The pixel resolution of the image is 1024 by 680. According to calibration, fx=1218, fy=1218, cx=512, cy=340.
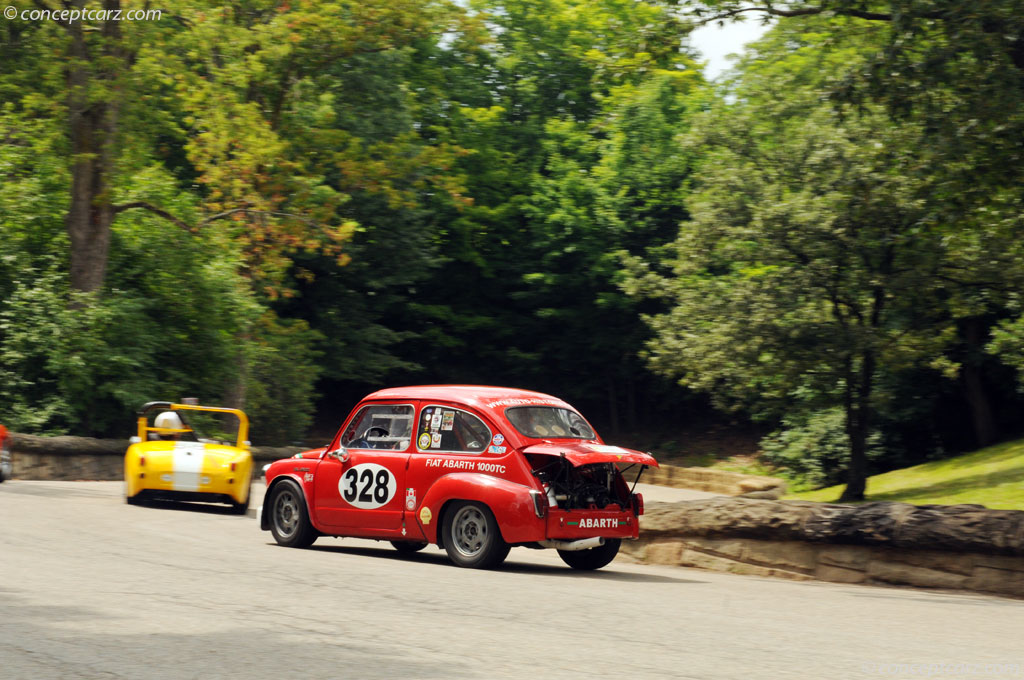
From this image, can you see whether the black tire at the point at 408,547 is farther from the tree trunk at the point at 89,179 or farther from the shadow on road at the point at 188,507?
the tree trunk at the point at 89,179

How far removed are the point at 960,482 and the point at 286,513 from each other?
17.2 meters

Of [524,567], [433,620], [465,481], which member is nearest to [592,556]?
[524,567]

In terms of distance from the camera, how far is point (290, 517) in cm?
1392

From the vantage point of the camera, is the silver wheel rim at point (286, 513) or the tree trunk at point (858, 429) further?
the tree trunk at point (858, 429)

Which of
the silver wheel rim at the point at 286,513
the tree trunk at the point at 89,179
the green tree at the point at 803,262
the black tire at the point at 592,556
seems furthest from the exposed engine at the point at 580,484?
the tree trunk at the point at 89,179

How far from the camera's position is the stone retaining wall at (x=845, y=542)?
11.7 metres

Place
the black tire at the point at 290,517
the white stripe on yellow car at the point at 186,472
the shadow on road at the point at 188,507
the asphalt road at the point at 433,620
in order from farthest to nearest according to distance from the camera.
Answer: the shadow on road at the point at 188,507 < the white stripe on yellow car at the point at 186,472 < the black tire at the point at 290,517 < the asphalt road at the point at 433,620

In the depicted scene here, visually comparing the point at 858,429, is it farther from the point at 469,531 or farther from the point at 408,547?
the point at 469,531

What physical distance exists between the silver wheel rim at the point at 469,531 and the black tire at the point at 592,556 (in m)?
1.17

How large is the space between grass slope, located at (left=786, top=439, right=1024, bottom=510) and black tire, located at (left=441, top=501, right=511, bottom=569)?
12952 mm

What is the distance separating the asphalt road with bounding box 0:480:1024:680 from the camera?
6977mm

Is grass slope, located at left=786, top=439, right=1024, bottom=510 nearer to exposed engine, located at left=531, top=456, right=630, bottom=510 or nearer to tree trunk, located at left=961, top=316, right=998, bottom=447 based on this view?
tree trunk, located at left=961, top=316, right=998, bottom=447

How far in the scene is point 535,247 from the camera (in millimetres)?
43781

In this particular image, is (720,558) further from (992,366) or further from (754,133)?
(992,366)
